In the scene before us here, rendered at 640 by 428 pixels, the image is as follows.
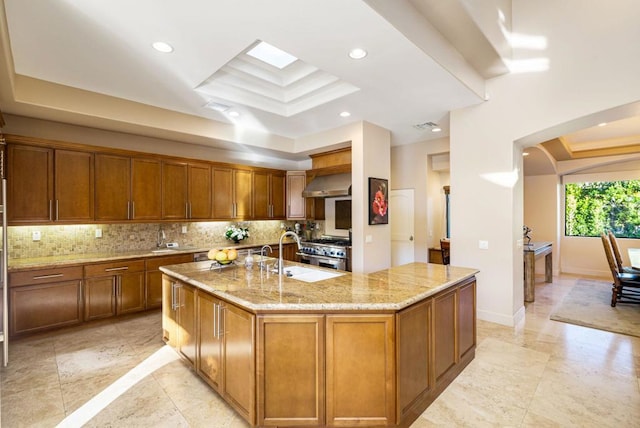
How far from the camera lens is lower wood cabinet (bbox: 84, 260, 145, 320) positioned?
3.79 m

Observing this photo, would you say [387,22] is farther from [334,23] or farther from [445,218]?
[445,218]

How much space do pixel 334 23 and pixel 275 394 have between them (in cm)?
264

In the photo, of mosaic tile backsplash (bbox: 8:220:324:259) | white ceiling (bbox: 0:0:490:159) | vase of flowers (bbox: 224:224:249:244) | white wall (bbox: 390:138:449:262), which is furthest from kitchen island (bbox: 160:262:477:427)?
white wall (bbox: 390:138:449:262)

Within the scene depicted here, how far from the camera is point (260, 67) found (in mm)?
3512

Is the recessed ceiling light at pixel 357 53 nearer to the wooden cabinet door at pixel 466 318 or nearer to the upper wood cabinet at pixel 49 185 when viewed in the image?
the wooden cabinet door at pixel 466 318

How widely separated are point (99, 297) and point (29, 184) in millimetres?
1593

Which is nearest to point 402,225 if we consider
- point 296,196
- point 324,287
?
point 296,196

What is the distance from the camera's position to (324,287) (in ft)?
7.48

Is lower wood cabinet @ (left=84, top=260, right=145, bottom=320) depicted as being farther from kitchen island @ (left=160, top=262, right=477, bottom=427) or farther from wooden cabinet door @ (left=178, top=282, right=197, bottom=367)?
kitchen island @ (left=160, top=262, right=477, bottom=427)

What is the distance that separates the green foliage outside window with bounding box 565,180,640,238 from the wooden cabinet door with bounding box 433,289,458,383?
22.4ft

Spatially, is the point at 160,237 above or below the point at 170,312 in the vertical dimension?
above

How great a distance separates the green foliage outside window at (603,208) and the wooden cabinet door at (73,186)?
986cm

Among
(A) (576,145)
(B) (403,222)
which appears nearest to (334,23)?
(B) (403,222)

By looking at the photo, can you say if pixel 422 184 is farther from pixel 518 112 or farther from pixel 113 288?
pixel 113 288
